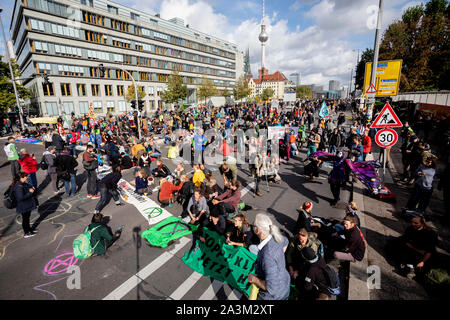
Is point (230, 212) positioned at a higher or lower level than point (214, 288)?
higher

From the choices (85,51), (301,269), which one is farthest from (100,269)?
(85,51)

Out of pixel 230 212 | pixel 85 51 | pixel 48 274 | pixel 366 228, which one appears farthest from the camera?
pixel 85 51

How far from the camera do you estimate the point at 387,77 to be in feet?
60.8

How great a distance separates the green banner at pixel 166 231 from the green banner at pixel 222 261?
836 mm

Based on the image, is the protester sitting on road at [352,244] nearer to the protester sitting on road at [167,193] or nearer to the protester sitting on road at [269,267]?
the protester sitting on road at [269,267]

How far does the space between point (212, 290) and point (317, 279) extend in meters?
1.97

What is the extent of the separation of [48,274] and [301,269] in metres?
5.31

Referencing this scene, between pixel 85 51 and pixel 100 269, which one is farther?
pixel 85 51

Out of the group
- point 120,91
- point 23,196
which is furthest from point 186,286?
point 120,91

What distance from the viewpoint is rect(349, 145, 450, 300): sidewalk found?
13.4ft
